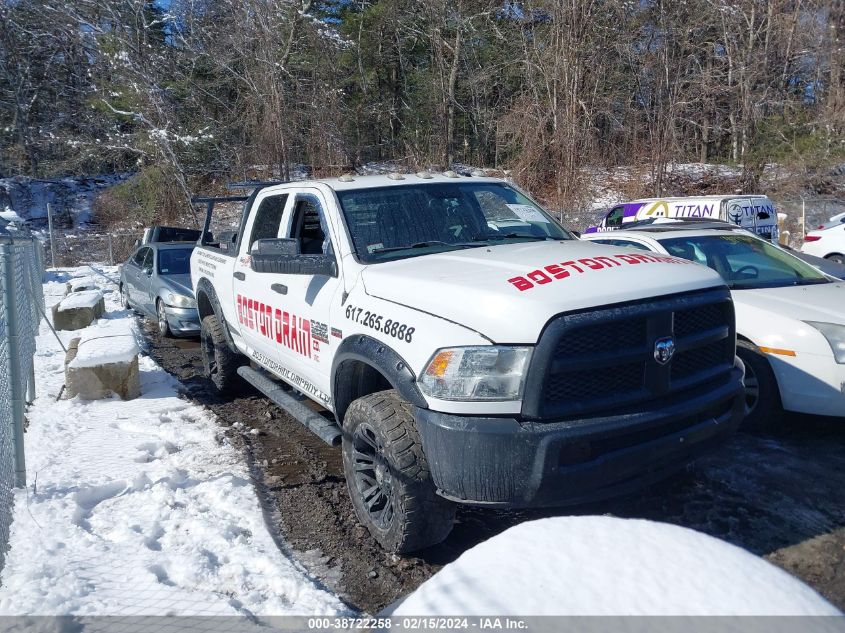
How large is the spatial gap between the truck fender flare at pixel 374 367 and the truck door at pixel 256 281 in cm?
132

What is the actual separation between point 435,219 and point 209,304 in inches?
143

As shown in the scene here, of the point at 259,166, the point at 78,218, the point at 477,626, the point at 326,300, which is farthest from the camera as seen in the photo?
the point at 78,218

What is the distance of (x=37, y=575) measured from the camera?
11.3 ft

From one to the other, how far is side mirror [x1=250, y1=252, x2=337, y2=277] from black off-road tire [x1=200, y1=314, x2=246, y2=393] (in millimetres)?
2476

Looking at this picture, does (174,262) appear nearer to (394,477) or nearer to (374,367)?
(374,367)

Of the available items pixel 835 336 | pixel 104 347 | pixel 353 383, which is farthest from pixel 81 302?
pixel 835 336

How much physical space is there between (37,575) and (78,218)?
3826 cm

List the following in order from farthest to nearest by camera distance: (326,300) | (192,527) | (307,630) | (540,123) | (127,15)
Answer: (127,15)
(540,123)
(326,300)
(192,527)
(307,630)

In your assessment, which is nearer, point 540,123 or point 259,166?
point 540,123

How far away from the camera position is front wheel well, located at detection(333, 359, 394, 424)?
Result: 4166mm

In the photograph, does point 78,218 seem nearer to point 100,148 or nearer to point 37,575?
point 100,148

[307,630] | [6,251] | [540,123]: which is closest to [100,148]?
[540,123]

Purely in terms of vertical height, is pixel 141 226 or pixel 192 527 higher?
pixel 141 226

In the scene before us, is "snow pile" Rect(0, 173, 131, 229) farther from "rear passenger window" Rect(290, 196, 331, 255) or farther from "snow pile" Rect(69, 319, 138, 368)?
"rear passenger window" Rect(290, 196, 331, 255)
